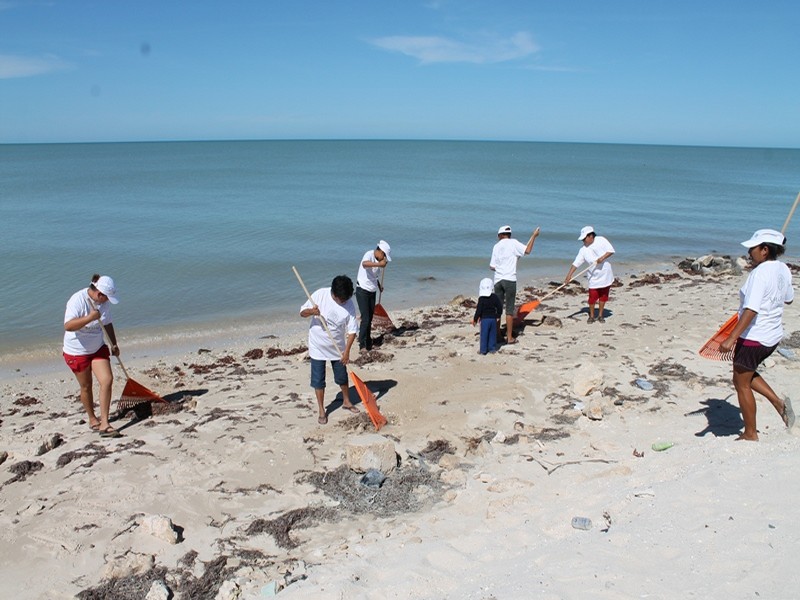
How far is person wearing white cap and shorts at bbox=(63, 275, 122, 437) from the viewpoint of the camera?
6.19m

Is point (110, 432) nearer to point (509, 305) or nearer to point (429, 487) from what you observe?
point (429, 487)

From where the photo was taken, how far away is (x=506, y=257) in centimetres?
945

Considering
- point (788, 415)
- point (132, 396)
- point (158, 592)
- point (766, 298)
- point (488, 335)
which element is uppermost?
point (766, 298)

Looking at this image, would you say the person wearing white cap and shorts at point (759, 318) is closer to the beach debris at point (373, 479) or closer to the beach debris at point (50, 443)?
the beach debris at point (373, 479)

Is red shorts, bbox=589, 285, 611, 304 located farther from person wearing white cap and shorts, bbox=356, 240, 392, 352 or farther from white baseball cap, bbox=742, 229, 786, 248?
white baseball cap, bbox=742, 229, 786, 248

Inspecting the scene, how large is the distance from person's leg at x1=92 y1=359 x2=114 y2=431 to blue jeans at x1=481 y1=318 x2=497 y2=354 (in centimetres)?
489

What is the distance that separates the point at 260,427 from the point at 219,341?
19.6ft

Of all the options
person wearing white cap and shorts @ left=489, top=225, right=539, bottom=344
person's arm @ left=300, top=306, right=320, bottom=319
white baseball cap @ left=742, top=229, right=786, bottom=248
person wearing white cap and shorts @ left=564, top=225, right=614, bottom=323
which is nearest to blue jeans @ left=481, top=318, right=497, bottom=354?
person wearing white cap and shorts @ left=489, top=225, right=539, bottom=344

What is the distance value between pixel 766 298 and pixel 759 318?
177 millimetres

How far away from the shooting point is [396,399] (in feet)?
24.2

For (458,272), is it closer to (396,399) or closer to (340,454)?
(396,399)

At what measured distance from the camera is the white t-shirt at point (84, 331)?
20.3 ft

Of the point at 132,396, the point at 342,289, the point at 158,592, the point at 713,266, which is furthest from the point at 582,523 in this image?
the point at 713,266

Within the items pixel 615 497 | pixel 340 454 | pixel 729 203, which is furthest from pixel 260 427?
pixel 729 203
